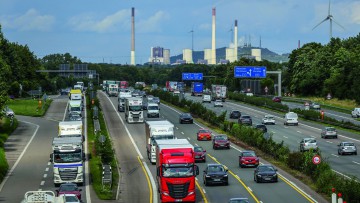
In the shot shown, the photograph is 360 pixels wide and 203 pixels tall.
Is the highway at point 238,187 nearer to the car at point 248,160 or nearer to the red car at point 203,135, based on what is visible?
the car at point 248,160

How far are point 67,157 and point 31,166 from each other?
16174mm

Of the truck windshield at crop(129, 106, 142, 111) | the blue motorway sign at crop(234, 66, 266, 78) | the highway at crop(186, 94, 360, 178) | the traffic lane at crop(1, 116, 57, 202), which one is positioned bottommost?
the traffic lane at crop(1, 116, 57, 202)

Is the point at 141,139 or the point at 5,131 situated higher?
the point at 5,131

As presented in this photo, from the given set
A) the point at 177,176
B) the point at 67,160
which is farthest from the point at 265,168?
the point at 67,160

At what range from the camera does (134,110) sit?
362 ft

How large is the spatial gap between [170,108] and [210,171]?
96193mm

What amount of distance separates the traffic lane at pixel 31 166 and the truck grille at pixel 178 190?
1056 centimetres

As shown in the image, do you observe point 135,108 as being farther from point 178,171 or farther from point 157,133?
point 178,171

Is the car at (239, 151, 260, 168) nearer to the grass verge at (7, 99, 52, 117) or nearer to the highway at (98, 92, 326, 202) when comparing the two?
the highway at (98, 92, 326, 202)

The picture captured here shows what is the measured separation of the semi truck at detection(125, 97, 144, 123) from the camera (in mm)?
108150

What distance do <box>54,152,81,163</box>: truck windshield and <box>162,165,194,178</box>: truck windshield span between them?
34.1 feet

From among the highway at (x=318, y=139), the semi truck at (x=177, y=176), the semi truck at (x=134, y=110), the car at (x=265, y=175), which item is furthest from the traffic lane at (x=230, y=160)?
the semi truck at (x=134, y=110)

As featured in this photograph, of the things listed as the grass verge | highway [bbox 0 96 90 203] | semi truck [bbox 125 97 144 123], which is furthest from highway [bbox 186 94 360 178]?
the grass verge

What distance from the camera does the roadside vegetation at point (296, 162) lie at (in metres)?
43.3
